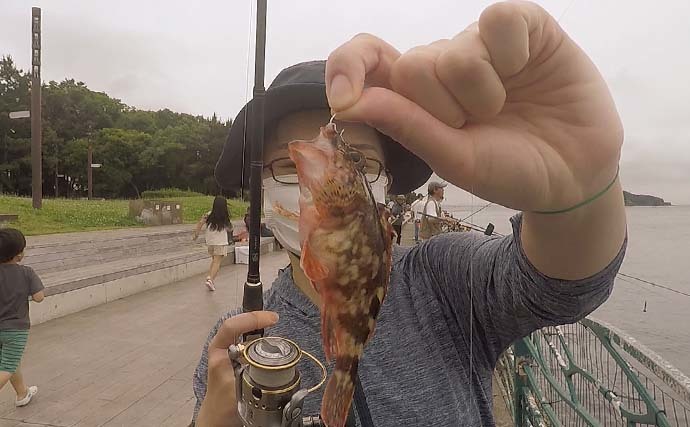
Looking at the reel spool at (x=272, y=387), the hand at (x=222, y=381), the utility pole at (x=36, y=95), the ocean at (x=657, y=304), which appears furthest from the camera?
the utility pole at (x=36, y=95)

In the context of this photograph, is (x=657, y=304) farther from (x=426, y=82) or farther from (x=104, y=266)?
(x=104, y=266)

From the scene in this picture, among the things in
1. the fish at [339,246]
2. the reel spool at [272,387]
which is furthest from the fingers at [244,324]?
the fish at [339,246]

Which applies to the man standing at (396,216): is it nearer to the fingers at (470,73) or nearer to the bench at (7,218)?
the fingers at (470,73)

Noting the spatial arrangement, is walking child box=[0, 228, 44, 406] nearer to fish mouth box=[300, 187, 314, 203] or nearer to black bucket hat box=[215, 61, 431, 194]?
black bucket hat box=[215, 61, 431, 194]

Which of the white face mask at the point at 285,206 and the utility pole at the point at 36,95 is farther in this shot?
the utility pole at the point at 36,95

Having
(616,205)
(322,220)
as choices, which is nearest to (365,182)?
(322,220)

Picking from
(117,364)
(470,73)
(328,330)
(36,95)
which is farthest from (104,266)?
(470,73)

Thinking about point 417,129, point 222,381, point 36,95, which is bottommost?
point 222,381

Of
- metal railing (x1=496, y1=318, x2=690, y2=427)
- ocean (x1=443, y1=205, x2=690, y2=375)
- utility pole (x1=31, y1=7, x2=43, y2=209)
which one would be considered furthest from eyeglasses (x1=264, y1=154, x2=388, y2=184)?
utility pole (x1=31, y1=7, x2=43, y2=209)
